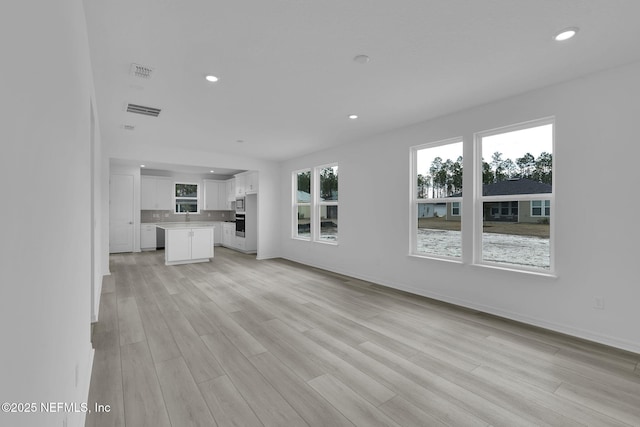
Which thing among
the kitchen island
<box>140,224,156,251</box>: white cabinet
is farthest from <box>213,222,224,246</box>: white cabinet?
the kitchen island

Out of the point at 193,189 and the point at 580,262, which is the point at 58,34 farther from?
the point at 193,189

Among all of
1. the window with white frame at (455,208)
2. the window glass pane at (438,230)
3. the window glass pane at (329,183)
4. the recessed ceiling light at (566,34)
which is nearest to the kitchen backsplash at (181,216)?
the window glass pane at (329,183)

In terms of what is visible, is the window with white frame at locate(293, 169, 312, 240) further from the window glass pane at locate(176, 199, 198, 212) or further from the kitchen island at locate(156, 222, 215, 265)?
the window glass pane at locate(176, 199, 198, 212)

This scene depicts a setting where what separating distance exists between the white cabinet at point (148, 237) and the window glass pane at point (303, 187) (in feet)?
15.5

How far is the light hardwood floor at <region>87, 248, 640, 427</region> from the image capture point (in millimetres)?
1924

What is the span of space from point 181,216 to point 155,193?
1090 mm

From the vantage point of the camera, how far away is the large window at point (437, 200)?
166 inches

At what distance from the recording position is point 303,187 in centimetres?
738

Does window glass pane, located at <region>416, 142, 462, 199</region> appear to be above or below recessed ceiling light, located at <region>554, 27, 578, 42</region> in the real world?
below

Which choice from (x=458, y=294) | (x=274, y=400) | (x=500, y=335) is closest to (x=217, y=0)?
(x=274, y=400)

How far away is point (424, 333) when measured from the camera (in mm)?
3121

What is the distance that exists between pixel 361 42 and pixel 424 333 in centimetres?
281

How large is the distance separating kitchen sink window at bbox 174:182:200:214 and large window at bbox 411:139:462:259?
7.97 m

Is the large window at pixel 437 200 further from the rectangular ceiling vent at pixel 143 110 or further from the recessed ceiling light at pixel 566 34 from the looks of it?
the rectangular ceiling vent at pixel 143 110
